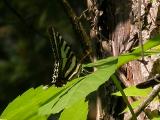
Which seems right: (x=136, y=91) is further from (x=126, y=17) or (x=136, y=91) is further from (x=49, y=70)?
(x=49, y=70)

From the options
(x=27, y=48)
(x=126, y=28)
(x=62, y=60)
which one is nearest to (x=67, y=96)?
(x=62, y=60)

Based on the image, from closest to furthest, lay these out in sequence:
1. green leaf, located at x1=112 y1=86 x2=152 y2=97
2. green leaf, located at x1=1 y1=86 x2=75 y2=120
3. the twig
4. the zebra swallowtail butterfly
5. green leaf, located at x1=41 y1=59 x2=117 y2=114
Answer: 1. green leaf, located at x1=41 y1=59 x2=117 y2=114
2. green leaf, located at x1=1 y1=86 x2=75 y2=120
3. green leaf, located at x1=112 y1=86 x2=152 y2=97
4. the zebra swallowtail butterfly
5. the twig

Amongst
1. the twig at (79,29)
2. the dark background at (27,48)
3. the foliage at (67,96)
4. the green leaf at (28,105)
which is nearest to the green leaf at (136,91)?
the foliage at (67,96)

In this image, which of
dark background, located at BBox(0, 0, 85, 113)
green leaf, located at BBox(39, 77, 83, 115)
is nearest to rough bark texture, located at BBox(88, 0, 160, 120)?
green leaf, located at BBox(39, 77, 83, 115)

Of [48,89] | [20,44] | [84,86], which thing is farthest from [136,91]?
[20,44]

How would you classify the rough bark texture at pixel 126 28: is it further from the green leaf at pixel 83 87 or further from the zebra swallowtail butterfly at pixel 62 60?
the green leaf at pixel 83 87

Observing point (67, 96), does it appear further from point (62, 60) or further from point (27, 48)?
point (27, 48)

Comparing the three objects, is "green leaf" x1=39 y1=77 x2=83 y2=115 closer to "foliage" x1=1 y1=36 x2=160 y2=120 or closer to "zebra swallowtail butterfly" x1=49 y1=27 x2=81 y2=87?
"foliage" x1=1 y1=36 x2=160 y2=120
